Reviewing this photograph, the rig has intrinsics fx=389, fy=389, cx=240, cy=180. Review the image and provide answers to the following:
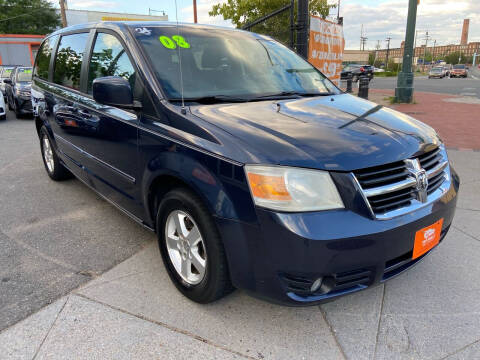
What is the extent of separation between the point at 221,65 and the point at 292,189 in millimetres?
1491

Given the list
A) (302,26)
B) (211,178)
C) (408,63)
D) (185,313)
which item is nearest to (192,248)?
(185,313)

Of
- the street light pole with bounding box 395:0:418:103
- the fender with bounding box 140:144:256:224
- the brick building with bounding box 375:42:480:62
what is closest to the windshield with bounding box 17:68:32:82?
the fender with bounding box 140:144:256:224

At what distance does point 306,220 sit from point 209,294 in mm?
840

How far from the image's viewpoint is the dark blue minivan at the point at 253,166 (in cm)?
195

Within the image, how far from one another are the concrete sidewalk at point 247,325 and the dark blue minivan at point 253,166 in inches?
9.1

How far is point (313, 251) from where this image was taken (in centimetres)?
187

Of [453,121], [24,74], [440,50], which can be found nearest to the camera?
[453,121]

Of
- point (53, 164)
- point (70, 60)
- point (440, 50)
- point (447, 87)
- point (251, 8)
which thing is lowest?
point (447, 87)

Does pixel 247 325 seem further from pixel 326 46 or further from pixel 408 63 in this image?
pixel 408 63

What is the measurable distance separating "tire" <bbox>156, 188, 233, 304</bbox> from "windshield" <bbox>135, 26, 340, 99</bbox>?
2.47ft

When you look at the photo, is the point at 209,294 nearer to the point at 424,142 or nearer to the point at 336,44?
the point at 424,142

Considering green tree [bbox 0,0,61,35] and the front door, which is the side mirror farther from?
green tree [bbox 0,0,61,35]

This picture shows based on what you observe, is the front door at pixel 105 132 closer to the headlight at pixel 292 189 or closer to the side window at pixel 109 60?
the side window at pixel 109 60

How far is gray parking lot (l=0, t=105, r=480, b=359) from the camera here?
7.08 ft
